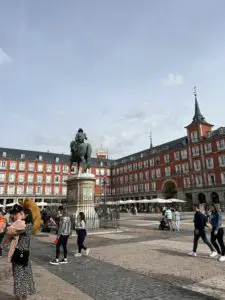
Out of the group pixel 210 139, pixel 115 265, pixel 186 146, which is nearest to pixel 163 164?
pixel 186 146

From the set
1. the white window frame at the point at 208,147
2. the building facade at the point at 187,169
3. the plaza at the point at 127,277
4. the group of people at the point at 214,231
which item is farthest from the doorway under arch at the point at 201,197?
the group of people at the point at 214,231

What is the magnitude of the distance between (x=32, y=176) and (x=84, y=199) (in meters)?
52.8

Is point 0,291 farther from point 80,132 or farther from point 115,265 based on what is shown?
point 80,132

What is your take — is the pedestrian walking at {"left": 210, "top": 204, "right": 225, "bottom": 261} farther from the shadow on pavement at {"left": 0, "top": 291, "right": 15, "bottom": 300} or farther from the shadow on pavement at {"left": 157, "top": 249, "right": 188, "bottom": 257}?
the shadow on pavement at {"left": 0, "top": 291, "right": 15, "bottom": 300}

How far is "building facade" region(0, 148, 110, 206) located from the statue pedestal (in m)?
41.3

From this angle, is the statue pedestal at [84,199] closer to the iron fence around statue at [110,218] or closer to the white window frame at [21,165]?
the iron fence around statue at [110,218]

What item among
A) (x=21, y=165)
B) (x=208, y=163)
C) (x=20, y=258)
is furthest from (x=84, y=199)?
(x=21, y=165)

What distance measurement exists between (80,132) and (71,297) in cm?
1412

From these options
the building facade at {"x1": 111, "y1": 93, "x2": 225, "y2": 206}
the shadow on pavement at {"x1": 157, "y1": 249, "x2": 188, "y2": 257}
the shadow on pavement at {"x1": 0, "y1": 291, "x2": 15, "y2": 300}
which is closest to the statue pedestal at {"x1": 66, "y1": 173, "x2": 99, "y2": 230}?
the shadow on pavement at {"x1": 157, "y1": 249, "x2": 188, "y2": 257}

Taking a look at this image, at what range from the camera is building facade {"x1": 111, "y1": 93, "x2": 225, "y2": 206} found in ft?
145

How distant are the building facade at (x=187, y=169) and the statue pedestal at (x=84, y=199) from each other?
110 ft

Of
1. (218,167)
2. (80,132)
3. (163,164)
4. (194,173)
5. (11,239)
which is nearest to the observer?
(11,239)

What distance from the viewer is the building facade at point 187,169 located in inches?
1746

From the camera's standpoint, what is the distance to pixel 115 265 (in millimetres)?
6570
